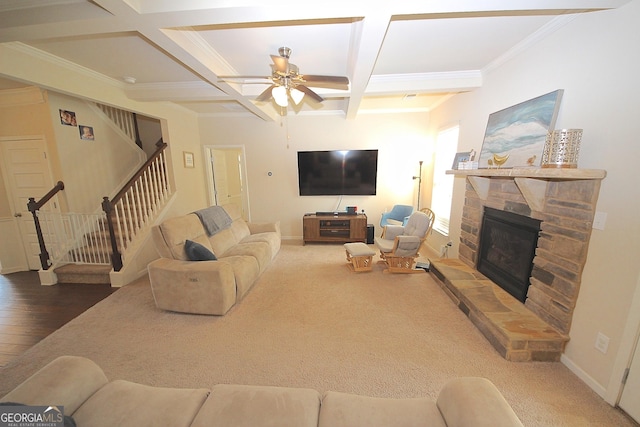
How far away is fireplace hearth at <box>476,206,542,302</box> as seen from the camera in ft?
7.41

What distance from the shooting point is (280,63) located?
1.89m

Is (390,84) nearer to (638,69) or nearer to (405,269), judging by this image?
(638,69)

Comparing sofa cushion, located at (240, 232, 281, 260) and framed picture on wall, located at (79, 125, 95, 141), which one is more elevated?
framed picture on wall, located at (79, 125, 95, 141)

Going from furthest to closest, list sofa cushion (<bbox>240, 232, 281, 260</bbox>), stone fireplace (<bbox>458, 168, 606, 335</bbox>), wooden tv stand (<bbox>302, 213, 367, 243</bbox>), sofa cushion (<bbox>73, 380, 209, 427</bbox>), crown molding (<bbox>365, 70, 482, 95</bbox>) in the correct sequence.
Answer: wooden tv stand (<bbox>302, 213, 367, 243</bbox>) < sofa cushion (<bbox>240, 232, 281, 260</bbox>) < crown molding (<bbox>365, 70, 482, 95</bbox>) < stone fireplace (<bbox>458, 168, 606, 335</bbox>) < sofa cushion (<bbox>73, 380, 209, 427</bbox>)

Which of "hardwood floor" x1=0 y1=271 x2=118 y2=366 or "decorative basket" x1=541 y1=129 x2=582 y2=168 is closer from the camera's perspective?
"decorative basket" x1=541 y1=129 x2=582 y2=168

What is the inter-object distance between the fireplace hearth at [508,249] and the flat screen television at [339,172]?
2.25 m

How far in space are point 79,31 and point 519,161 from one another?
384 cm

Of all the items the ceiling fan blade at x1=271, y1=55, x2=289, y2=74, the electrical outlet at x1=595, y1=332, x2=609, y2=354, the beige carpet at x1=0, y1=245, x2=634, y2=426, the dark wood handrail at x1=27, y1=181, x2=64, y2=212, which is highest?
the ceiling fan blade at x1=271, y1=55, x2=289, y2=74

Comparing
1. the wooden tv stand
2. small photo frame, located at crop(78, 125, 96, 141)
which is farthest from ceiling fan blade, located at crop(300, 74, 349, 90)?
small photo frame, located at crop(78, 125, 96, 141)

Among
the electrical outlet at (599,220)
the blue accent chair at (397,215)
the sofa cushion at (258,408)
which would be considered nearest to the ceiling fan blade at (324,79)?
the electrical outlet at (599,220)

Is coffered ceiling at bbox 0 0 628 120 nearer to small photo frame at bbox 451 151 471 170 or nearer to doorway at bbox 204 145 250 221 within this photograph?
small photo frame at bbox 451 151 471 170

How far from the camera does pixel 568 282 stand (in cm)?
183

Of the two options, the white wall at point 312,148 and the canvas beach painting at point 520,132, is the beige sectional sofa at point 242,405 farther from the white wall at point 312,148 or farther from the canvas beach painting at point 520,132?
the white wall at point 312,148

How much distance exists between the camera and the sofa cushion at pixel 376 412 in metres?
0.98
